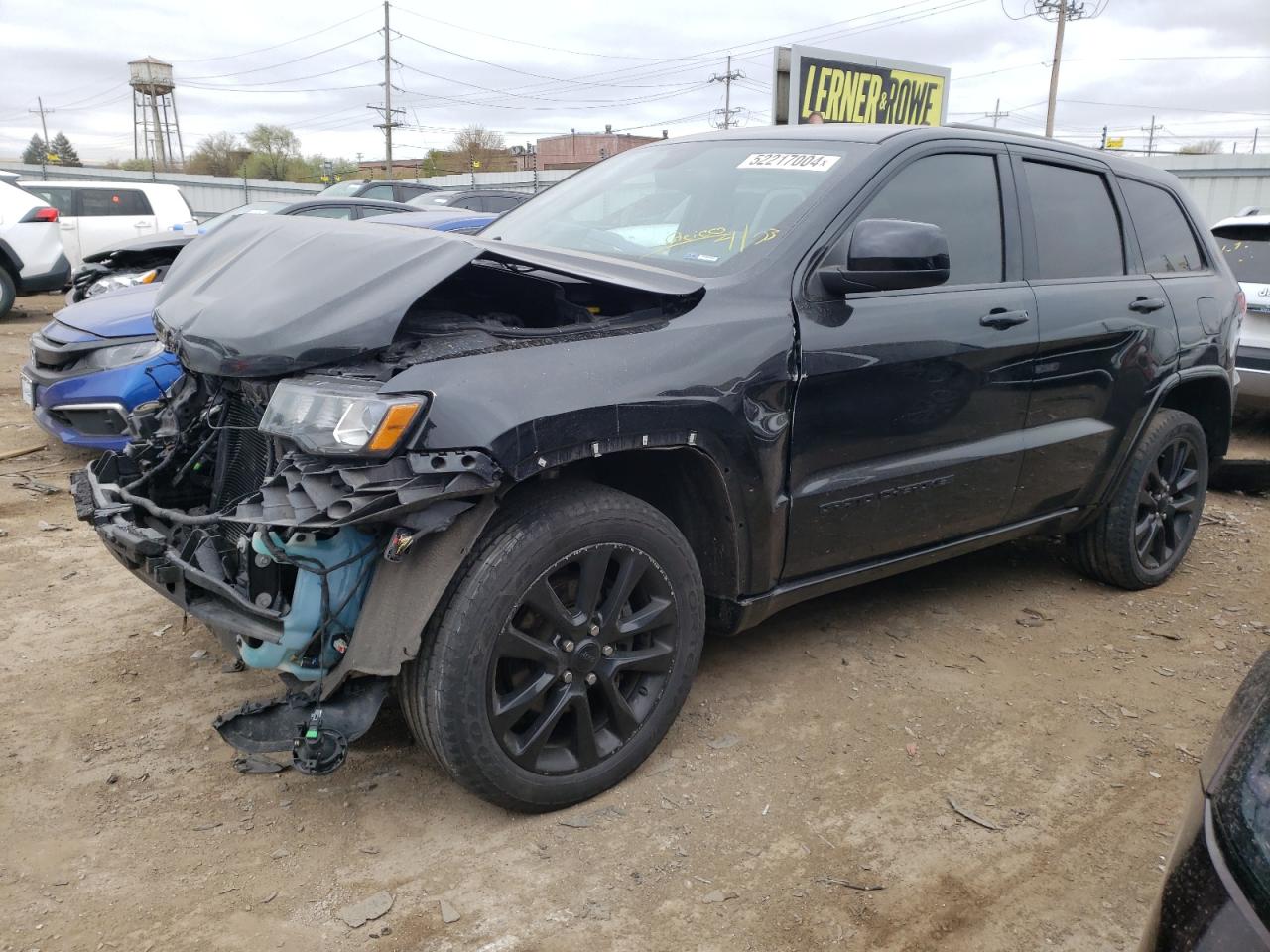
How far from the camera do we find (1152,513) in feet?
14.6

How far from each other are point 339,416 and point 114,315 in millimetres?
3989

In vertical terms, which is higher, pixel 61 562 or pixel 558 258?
pixel 558 258

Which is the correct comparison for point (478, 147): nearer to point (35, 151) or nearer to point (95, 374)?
point (35, 151)

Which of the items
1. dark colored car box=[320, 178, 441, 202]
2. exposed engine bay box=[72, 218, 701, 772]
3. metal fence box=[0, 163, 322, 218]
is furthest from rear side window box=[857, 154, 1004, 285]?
metal fence box=[0, 163, 322, 218]

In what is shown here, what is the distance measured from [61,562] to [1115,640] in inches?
175

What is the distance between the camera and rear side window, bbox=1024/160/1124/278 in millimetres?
3734

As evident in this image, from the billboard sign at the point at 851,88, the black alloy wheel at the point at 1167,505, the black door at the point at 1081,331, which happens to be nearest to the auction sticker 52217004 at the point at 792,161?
the black door at the point at 1081,331

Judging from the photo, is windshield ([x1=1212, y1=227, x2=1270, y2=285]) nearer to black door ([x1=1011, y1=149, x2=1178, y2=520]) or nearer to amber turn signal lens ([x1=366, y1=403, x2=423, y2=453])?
black door ([x1=1011, y1=149, x2=1178, y2=520])

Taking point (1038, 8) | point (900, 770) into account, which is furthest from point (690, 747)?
point (1038, 8)

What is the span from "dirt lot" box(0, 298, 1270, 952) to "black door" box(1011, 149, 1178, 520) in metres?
0.70

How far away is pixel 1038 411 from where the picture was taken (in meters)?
3.67

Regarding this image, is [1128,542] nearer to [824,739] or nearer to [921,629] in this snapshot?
[921,629]

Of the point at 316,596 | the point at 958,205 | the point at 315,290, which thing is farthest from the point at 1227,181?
the point at 316,596

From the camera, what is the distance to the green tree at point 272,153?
2210 inches
